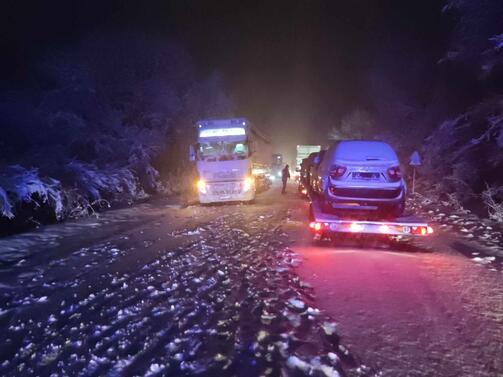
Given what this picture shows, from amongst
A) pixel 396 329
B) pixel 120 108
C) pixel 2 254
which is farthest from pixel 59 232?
pixel 120 108

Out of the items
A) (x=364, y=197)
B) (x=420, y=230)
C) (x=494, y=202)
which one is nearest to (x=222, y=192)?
(x=364, y=197)

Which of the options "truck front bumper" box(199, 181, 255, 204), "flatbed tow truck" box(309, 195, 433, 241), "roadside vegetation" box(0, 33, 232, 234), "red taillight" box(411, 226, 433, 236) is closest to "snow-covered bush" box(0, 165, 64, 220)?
"roadside vegetation" box(0, 33, 232, 234)

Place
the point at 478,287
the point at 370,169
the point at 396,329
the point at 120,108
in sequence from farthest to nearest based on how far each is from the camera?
the point at 120,108 → the point at 370,169 → the point at 478,287 → the point at 396,329

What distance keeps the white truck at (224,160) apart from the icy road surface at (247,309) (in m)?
7.52

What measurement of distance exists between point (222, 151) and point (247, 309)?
1274cm

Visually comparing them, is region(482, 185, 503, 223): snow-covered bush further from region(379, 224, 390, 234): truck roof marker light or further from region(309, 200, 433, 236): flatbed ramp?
region(379, 224, 390, 234): truck roof marker light

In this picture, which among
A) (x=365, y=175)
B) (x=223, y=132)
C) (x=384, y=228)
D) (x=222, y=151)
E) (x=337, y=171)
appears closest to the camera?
(x=384, y=228)

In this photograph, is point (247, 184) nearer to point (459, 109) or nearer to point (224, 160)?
point (224, 160)

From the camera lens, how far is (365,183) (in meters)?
9.01

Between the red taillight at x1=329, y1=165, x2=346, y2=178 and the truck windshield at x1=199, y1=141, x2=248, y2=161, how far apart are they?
8280 millimetres

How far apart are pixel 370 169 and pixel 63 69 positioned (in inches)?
716

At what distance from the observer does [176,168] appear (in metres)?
28.4

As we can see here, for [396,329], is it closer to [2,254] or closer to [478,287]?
[478,287]

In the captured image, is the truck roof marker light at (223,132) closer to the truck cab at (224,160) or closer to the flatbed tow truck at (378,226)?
the truck cab at (224,160)
